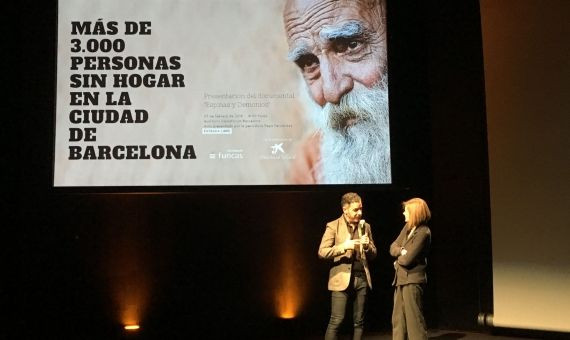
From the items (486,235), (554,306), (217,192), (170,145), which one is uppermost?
(170,145)

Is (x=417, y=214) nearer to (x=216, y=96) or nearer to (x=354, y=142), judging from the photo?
(x=354, y=142)

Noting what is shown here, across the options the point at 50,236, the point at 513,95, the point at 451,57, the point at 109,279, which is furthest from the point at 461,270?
the point at 50,236

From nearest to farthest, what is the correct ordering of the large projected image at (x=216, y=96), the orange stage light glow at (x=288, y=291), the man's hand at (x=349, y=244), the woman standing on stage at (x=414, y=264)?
1. the woman standing on stage at (x=414, y=264)
2. the man's hand at (x=349, y=244)
3. the large projected image at (x=216, y=96)
4. the orange stage light glow at (x=288, y=291)

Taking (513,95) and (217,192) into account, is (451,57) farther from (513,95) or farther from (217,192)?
(217,192)

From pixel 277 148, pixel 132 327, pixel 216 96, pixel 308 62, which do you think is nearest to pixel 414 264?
pixel 277 148

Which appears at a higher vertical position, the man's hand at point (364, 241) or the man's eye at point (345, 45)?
the man's eye at point (345, 45)

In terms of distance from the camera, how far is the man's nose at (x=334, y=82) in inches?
196

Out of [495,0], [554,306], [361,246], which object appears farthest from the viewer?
[495,0]

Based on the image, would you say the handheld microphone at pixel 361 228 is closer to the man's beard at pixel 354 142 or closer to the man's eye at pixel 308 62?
the man's beard at pixel 354 142

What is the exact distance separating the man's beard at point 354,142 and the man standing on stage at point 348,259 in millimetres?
927

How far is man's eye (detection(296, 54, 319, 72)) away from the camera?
498 centimetres

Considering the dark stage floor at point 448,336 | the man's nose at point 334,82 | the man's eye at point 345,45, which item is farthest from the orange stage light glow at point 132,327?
the man's eye at point 345,45

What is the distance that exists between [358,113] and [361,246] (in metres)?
1.45

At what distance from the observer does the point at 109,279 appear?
5.08 m
